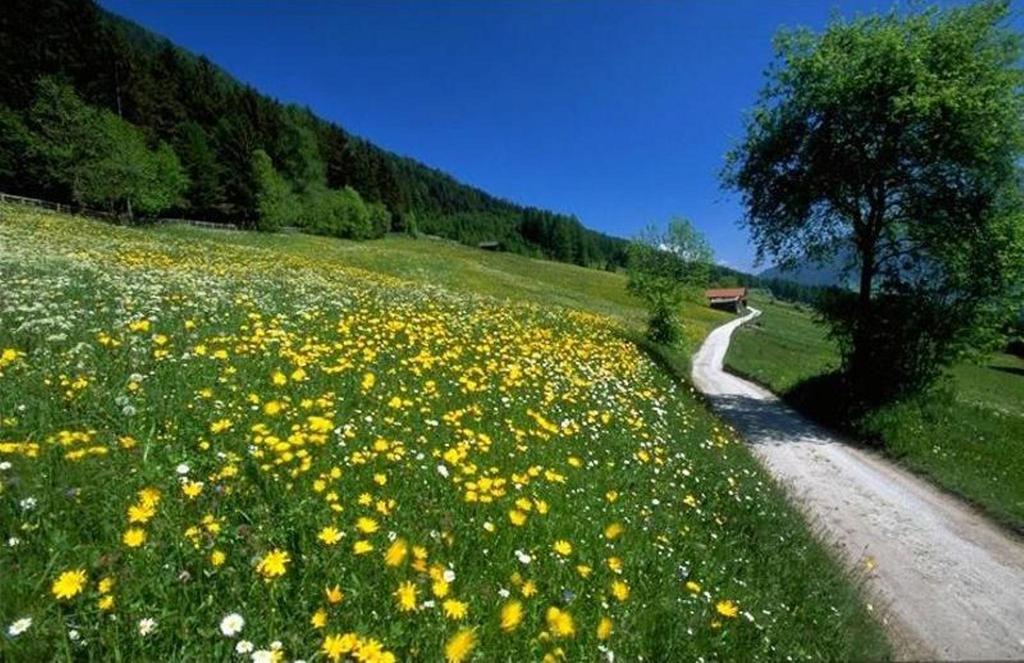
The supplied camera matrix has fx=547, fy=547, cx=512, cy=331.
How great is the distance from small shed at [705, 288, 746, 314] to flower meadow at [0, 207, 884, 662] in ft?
386

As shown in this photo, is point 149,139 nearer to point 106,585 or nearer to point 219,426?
point 219,426

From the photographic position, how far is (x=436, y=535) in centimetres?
448

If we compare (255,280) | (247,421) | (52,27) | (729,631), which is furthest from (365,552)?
(52,27)

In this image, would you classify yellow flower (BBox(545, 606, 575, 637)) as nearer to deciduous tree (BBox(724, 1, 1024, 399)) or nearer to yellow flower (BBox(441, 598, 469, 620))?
yellow flower (BBox(441, 598, 469, 620))

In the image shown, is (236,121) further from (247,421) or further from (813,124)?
(247,421)

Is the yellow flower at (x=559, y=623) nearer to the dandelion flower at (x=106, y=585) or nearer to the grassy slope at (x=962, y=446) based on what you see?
the dandelion flower at (x=106, y=585)

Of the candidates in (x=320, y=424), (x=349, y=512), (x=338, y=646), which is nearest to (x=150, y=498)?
(x=349, y=512)

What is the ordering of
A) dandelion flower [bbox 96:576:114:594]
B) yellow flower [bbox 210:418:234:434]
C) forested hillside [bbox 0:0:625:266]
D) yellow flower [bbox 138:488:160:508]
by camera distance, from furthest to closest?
forested hillside [bbox 0:0:625:266] → yellow flower [bbox 210:418:234:434] → yellow flower [bbox 138:488:160:508] → dandelion flower [bbox 96:576:114:594]

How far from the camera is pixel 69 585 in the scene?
297cm

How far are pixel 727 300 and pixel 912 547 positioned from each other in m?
120

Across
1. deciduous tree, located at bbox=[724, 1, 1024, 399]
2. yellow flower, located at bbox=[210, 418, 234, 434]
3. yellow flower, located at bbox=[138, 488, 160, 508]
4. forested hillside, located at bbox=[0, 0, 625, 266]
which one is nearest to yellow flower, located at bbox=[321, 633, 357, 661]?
yellow flower, located at bbox=[138, 488, 160, 508]

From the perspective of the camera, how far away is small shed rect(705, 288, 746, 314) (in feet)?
394

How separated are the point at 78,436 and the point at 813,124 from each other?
2325cm

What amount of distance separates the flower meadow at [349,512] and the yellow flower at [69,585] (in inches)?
2.0
